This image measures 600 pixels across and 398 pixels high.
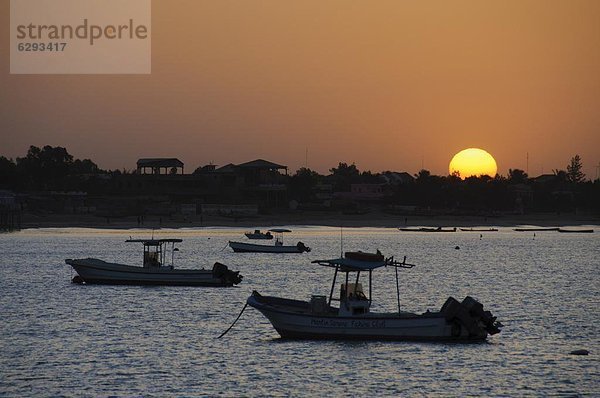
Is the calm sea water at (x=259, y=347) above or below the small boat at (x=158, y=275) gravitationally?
below

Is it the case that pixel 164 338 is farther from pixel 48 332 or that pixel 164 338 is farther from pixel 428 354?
pixel 428 354

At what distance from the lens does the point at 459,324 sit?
189ft

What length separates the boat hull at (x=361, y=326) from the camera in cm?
5575

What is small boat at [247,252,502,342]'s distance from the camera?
55.5 metres

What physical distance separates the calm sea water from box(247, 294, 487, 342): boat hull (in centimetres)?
64

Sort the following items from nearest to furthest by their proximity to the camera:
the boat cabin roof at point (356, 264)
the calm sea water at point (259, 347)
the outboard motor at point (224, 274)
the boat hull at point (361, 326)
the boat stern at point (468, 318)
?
the calm sea water at point (259, 347), the boat cabin roof at point (356, 264), the boat hull at point (361, 326), the boat stern at point (468, 318), the outboard motor at point (224, 274)

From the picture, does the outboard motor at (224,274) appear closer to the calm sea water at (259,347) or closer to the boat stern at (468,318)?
the calm sea water at (259,347)

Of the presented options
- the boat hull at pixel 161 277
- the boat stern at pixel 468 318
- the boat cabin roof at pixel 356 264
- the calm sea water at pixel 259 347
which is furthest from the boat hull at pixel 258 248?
the boat cabin roof at pixel 356 264

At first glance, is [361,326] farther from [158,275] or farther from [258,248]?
[258,248]

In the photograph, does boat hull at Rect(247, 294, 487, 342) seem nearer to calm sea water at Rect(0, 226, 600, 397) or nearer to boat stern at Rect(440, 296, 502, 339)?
boat stern at Rect(440, 296, 502, 339)

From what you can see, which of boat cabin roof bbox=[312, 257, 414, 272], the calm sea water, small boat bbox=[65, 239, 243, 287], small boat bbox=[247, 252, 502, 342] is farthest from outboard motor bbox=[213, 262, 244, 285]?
boat cabin roof bbox=[312, 257, 414, 272]

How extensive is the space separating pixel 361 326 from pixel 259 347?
6.11m

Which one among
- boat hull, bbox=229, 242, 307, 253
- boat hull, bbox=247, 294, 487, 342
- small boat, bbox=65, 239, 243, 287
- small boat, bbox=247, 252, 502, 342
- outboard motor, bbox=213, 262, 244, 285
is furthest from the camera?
boat hull, bbox=229, 242, 307, 253

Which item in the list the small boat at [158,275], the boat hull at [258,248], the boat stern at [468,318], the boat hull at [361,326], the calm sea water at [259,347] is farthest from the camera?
the boat hull at [258,248]
